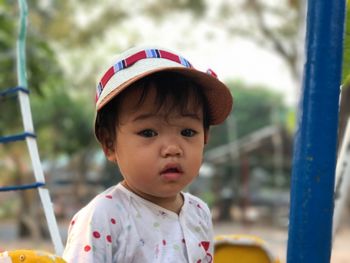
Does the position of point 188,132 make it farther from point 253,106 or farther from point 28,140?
point 253,106

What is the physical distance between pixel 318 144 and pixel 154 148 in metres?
0.42

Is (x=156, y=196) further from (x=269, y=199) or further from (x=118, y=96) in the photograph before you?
(x=269, y=199)

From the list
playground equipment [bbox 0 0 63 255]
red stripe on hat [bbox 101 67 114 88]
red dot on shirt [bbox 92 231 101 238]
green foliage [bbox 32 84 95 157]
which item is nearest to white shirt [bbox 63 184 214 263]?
red dot on shirt [bbox 92 231 101 238]

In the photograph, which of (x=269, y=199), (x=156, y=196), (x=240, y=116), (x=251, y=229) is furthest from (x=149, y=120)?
(x=240, y=116)

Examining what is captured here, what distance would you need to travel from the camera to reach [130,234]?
49.1 inches

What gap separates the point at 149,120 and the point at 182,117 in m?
0.07

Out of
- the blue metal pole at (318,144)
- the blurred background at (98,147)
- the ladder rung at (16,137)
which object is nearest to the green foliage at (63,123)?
the blurred background at (98,147)

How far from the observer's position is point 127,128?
4.12ft

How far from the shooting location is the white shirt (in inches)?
46.9

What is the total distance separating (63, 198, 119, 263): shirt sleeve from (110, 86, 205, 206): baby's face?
0.10 m

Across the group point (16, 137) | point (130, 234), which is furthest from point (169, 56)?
point (16, 137)

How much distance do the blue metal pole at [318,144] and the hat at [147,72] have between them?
41 cm

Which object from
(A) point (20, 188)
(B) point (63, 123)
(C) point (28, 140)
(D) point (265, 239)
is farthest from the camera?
(B) point (63, 123)

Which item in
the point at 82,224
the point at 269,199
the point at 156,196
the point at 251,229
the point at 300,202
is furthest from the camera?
the point at 269,199
